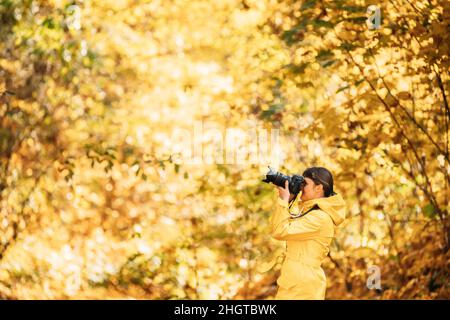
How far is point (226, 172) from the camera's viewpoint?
889 cm

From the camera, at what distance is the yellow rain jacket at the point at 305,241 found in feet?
14.3

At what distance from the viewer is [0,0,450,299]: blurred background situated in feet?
23.9

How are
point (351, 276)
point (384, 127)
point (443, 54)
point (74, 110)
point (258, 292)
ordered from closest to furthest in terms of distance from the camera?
point (443, 54) → point (384, 127) → point (351, 276) → point (258, 292) → point (74, 110)

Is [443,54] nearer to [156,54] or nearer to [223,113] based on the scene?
[223,113]

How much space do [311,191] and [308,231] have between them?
0.26m

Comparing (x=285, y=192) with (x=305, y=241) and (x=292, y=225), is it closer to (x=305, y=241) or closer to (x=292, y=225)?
(x=292, y=225)

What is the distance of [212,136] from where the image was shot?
32.1 ft

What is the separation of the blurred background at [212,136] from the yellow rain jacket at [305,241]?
2.13 metres

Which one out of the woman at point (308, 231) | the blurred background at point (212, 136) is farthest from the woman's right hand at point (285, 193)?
the blurred background at point (212, 136)

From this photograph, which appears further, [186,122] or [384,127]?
[186,122]

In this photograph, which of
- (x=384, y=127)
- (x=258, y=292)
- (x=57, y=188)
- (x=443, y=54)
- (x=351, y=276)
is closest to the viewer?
(x=443, y=54)

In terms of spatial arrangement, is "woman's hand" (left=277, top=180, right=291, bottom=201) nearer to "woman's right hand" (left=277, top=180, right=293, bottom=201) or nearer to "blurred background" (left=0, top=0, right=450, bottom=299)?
"woman's right hand" (left=277, top=180, right=293, bottom=201)
